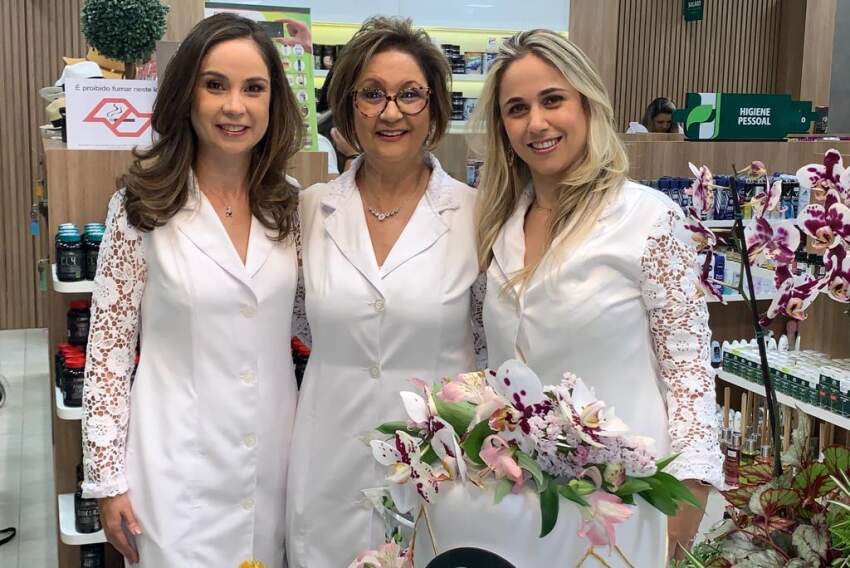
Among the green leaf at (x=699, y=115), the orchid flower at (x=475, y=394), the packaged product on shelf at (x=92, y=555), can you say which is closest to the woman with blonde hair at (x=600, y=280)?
the orchid flower at (x=475, y=394)

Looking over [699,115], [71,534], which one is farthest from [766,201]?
[699,115]

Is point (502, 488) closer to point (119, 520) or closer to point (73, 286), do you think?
point (119, 520)

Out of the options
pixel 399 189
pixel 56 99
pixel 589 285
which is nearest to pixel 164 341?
pixel 399 189

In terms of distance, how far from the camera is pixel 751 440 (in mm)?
4414

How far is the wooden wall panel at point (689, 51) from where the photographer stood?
11039 mm

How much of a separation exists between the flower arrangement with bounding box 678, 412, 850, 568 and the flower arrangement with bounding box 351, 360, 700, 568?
0.08m

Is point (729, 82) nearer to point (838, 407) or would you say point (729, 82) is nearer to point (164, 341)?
point (838, 407)

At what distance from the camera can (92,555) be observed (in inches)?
130

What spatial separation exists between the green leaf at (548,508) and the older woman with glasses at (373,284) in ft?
3.54

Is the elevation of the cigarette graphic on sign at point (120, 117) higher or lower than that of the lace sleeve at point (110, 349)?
higher

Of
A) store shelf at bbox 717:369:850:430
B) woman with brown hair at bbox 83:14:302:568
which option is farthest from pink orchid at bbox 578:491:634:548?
store shelf at bbox 717:369:850:430

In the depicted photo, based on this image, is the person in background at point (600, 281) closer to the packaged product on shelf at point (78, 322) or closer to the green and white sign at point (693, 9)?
the packaged product on shelf at point (78, 322)

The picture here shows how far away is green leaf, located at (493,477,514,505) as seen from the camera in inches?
45.2

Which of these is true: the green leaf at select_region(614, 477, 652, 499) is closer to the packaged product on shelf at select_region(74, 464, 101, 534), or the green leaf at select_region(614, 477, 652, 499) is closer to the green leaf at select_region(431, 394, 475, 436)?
the green leaf at select_region(431, 394, 475, 436)
